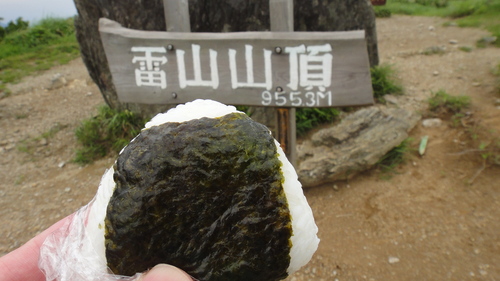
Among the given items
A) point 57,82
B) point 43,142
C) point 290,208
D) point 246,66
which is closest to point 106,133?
point 43,142

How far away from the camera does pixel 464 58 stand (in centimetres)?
622

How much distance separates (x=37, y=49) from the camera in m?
9.84

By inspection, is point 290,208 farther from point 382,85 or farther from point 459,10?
point 459,10

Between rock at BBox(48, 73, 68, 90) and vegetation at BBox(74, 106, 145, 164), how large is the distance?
3110mm

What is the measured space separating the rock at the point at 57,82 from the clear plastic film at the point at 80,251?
273 inches

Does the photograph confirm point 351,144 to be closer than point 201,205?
No

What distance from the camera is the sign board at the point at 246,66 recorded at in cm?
297

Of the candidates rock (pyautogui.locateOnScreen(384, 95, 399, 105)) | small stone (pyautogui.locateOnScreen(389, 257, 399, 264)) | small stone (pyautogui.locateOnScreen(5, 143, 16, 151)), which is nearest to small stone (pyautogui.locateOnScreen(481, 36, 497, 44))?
rock (pyautogui.locateOnScreen(384, 95, 399, 105))

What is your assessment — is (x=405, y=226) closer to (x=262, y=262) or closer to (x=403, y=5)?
(x=262, y=262)

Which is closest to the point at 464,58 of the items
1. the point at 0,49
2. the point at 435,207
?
the point at 435,207

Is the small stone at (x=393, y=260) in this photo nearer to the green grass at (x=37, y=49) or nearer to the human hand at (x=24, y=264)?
the human hand at (x=24, y=264)

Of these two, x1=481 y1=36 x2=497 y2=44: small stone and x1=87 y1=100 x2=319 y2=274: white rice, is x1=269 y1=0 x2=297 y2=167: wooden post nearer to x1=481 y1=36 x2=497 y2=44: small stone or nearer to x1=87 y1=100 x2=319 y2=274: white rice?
x1=87 y1=100 x2=319 y2=274: white rice

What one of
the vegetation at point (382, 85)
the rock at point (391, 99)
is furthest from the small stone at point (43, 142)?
the rock at point (391, 99)

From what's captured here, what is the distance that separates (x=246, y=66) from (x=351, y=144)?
1591 millimetres
